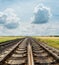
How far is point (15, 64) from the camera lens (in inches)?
407

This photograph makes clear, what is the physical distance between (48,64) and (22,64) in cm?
124

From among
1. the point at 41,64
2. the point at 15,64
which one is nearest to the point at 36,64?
the point at 41,64

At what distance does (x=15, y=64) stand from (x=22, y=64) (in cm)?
34

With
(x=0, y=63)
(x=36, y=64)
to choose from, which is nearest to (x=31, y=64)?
(x=36, y=64)

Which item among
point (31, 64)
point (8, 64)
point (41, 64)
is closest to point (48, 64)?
point (41, 64)

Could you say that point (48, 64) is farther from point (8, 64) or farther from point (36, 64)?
point (8, 64)

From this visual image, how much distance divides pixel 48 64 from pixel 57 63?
0.66 m

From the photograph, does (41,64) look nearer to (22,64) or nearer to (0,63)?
(22,64)

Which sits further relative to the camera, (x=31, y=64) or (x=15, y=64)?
(x=15, y=64)

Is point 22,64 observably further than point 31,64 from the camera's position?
Yes

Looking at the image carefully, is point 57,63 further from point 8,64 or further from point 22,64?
point 8,64

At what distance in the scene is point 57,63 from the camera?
10.6m

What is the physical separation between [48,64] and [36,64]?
0.57 meters

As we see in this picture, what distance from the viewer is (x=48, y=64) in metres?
A: 10.2
